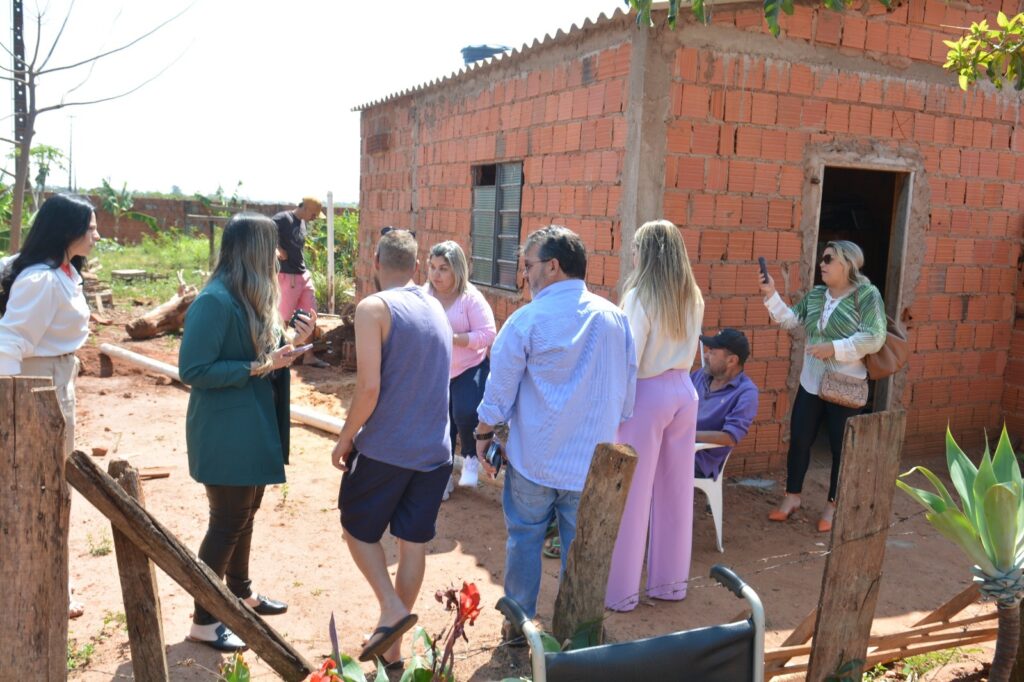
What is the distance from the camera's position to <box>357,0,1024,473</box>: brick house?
5.74m

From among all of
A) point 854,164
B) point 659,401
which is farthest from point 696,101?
point 659,401

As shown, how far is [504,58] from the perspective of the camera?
24.2 ft

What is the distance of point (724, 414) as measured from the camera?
16.4ft

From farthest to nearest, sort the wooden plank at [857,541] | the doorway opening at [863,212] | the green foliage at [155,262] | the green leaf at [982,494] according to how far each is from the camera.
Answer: the green foliage at [155,262] → the doorway opening at [863,212] → the green leaf at [982,494] → the wooden plank at [857,541]

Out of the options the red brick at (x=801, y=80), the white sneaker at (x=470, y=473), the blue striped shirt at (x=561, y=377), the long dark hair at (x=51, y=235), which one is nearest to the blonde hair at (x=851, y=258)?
the red brick at (x=801, y=80)

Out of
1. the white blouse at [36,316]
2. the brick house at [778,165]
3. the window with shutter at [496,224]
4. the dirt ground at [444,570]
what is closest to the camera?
the white blouse at [36,316]

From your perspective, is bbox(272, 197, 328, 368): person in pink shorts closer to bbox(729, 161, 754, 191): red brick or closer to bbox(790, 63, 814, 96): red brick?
bbox(729, 161, 754, 191): red brick

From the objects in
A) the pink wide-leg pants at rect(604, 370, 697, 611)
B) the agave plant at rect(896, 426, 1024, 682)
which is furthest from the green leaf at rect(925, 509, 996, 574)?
the pink wide-leg pants at rect(604, 370, 697, 611)

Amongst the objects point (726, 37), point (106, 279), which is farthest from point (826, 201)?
point (106, 279)

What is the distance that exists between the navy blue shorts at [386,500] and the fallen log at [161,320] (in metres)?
8.42

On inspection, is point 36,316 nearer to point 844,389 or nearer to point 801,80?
point 844,389

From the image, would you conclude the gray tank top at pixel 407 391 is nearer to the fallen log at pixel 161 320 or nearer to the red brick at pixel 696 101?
the red brick at pixel 696 101

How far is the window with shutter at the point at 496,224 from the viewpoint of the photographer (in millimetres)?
7438

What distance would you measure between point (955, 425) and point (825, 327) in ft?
9.01
